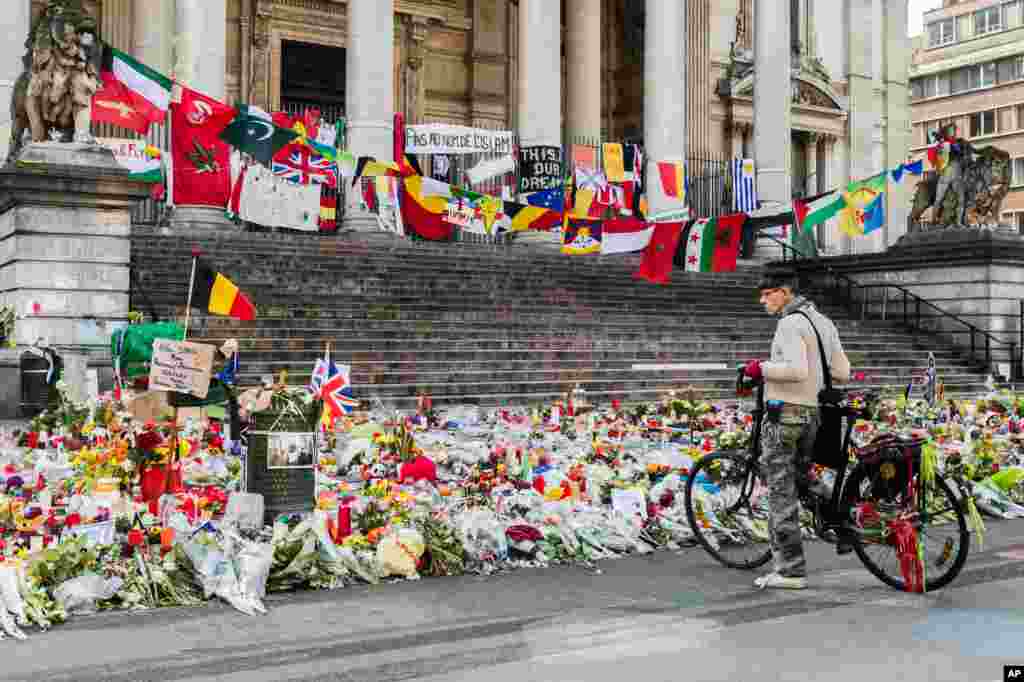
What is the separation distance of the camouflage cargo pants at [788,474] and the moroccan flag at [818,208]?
59.7 feet

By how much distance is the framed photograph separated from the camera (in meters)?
8.12

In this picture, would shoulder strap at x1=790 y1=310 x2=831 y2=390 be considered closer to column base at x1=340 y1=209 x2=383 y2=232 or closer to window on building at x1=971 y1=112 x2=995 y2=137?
column base at x1=340 y1=209 x2=383 y2=232

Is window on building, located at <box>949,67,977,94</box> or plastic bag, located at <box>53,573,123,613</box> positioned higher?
window on building, located at <box>949,67,977,94</box>

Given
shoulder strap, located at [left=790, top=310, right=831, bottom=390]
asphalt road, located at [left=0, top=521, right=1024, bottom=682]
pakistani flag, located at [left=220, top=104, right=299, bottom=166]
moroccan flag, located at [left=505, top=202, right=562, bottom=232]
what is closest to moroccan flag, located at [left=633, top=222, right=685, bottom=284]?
moroccan flag, located at [left=505, top=202, right=562, bottom=232]

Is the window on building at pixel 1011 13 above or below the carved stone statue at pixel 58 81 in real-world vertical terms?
above

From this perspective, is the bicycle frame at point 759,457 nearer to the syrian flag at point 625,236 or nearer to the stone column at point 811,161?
the syrian flag at point 625,236

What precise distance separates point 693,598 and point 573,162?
24700 mm

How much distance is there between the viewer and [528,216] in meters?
23.2

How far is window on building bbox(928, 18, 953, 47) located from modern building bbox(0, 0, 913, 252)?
37927mm

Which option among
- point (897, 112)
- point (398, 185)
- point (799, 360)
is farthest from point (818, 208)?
point (897, 112)

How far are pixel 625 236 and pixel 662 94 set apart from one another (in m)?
8.11

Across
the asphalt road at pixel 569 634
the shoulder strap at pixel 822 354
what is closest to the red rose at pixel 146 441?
the asphalt road at pixel 569 634

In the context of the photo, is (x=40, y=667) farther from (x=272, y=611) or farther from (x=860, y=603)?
(x=860, y=603)

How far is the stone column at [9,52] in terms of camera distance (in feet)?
72.0
